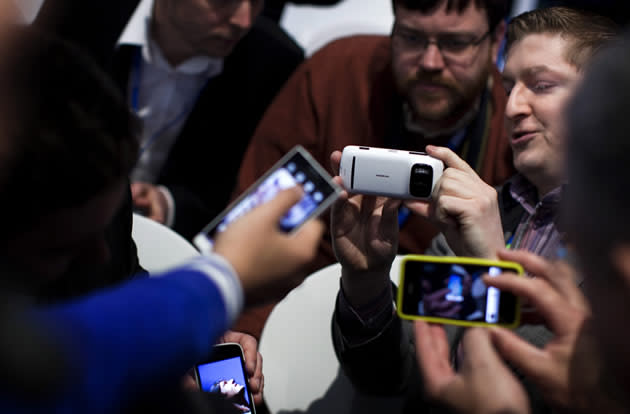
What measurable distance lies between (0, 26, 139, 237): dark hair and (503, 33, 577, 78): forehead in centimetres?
80

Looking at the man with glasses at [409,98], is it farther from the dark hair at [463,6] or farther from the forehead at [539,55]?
the forehead at [539,55]

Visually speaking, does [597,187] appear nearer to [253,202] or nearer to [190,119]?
[253,202]

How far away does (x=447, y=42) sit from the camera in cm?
150

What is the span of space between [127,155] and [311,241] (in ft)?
0.63

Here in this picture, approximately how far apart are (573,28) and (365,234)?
20.7 inches

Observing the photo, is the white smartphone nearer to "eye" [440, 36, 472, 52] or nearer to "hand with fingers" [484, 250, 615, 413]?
"hand with fingers" [484, 250, 615, 413]

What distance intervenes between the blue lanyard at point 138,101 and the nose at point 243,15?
0.72 ft

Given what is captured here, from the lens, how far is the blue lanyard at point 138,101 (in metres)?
1.67

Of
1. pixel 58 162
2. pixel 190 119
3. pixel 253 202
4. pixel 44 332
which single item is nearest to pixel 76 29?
pixel 253 202

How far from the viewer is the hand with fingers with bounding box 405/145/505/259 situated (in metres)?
0.91

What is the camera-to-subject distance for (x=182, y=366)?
1.62 feet

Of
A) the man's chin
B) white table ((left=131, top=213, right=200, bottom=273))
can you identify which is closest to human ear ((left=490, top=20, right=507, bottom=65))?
the man's chin

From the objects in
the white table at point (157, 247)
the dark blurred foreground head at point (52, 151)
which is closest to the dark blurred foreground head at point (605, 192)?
the dark blurred foreground head at point (52, 151)

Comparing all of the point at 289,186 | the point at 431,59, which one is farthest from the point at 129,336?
the point at 431,59
